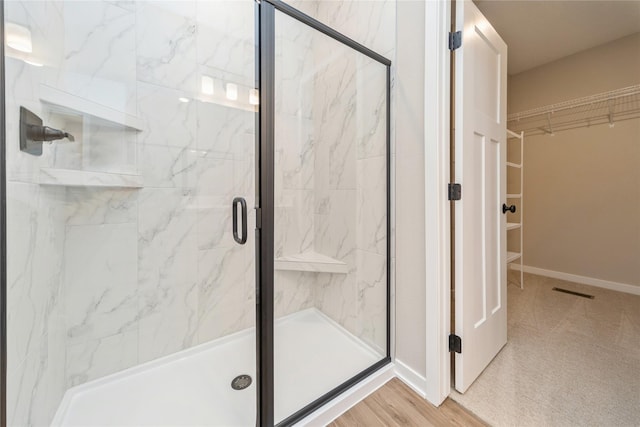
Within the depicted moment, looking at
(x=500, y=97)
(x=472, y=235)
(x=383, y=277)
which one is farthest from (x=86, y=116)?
(x=500, y=97)

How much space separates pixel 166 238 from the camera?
156 centimetres

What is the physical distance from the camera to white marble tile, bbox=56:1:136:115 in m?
1.26

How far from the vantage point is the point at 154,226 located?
152cm

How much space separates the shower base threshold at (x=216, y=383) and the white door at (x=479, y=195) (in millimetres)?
562

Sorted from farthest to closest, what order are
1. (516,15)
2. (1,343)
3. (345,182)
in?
(516,15) → (345,182) → (1,343)

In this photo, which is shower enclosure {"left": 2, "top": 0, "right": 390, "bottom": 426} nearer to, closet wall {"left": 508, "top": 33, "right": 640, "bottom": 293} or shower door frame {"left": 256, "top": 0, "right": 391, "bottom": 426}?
shower door frame {"left": 256, "top": 0, "right": 391, "bottom": 426}

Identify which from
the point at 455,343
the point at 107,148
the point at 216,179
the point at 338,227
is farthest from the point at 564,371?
the point at 107,148

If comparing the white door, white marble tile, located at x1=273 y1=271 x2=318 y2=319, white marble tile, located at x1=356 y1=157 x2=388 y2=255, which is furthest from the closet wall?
white marble tile, located at x1=273 y1=271 x2=318 y2=319

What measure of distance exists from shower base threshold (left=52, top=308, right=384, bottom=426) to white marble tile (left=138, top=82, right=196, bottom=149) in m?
1.28

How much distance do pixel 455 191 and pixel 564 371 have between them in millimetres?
1261

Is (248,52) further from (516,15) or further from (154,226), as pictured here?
(516,15)

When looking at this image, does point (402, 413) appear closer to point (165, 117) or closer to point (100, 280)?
point (100, 280)

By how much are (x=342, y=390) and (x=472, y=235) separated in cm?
103

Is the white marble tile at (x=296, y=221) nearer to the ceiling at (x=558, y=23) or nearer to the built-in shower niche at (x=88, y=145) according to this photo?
the built-in shower niche at (x=88, y=145)
